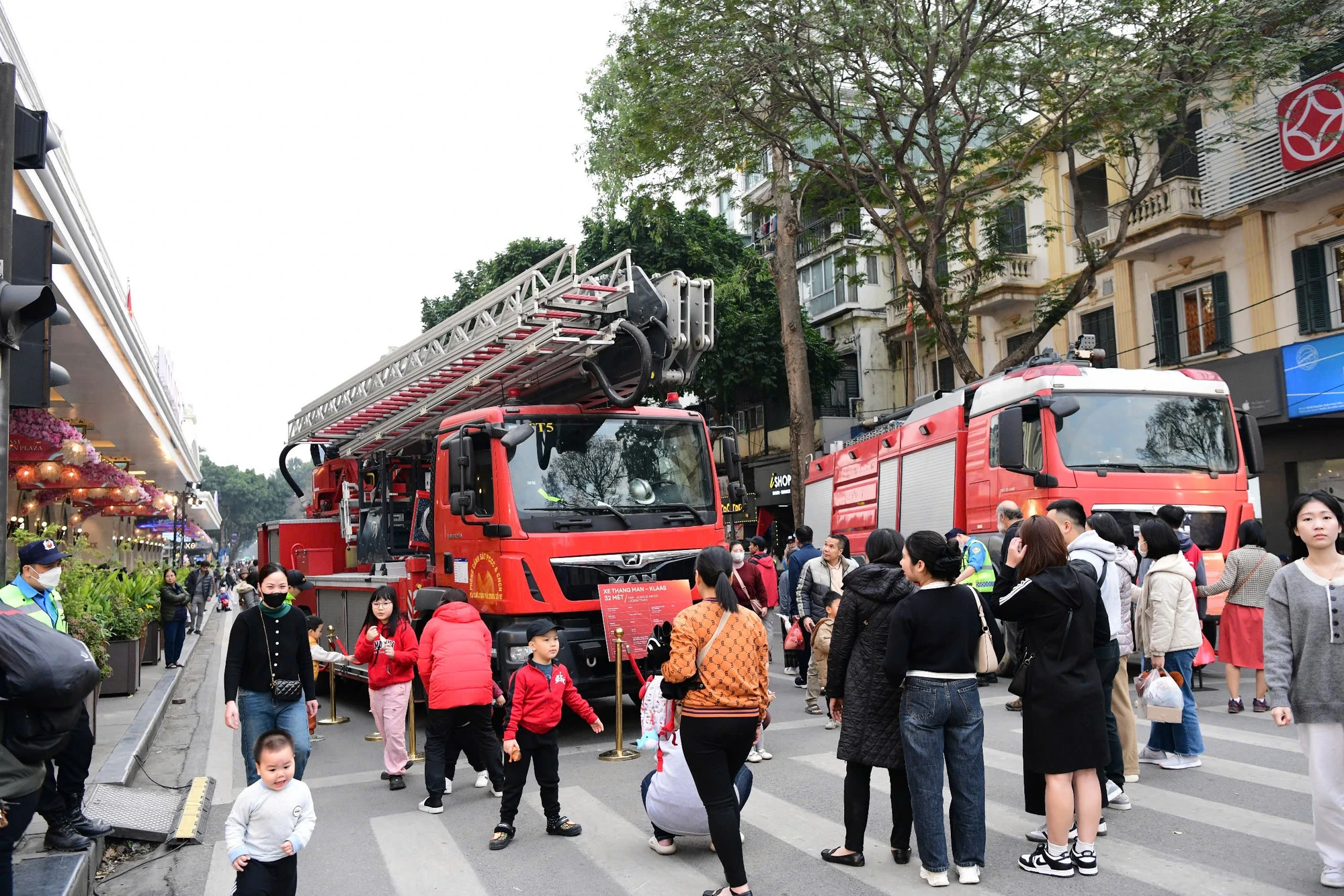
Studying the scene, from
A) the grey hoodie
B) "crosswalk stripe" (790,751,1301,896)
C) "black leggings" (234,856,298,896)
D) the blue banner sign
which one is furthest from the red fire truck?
"black leggings" (234,856,298,896)

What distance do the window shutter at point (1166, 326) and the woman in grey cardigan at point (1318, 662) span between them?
17942 mm

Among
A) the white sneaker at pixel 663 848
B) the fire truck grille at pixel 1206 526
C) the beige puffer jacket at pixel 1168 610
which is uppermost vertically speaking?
the fire truck grille at pixel 1206 526

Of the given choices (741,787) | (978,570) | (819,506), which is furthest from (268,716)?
(819,506)

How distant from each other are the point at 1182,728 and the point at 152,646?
623 inches

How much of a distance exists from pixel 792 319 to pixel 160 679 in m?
13.5

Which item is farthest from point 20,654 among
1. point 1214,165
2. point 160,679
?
point 1214,165

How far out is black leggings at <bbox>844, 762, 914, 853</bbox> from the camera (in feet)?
17.4

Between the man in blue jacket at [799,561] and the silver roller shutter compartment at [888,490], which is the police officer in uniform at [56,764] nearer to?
the man in blue jacket at [799,561]

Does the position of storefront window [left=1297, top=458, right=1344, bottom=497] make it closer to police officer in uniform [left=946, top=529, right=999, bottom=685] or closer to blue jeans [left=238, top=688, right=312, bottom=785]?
police officer in uniform [left=946, top=529, right=999, bottom=685]

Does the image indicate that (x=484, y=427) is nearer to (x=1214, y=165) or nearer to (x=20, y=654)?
(x=20, y=654)

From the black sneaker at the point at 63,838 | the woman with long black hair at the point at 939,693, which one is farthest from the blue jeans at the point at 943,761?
the black sneaker at the point at 63,838

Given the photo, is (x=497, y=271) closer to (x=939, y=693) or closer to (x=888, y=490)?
(x=888, y=490)

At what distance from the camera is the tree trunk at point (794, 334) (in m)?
21.3

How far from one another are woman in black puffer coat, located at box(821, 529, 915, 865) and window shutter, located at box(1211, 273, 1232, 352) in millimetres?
17262
